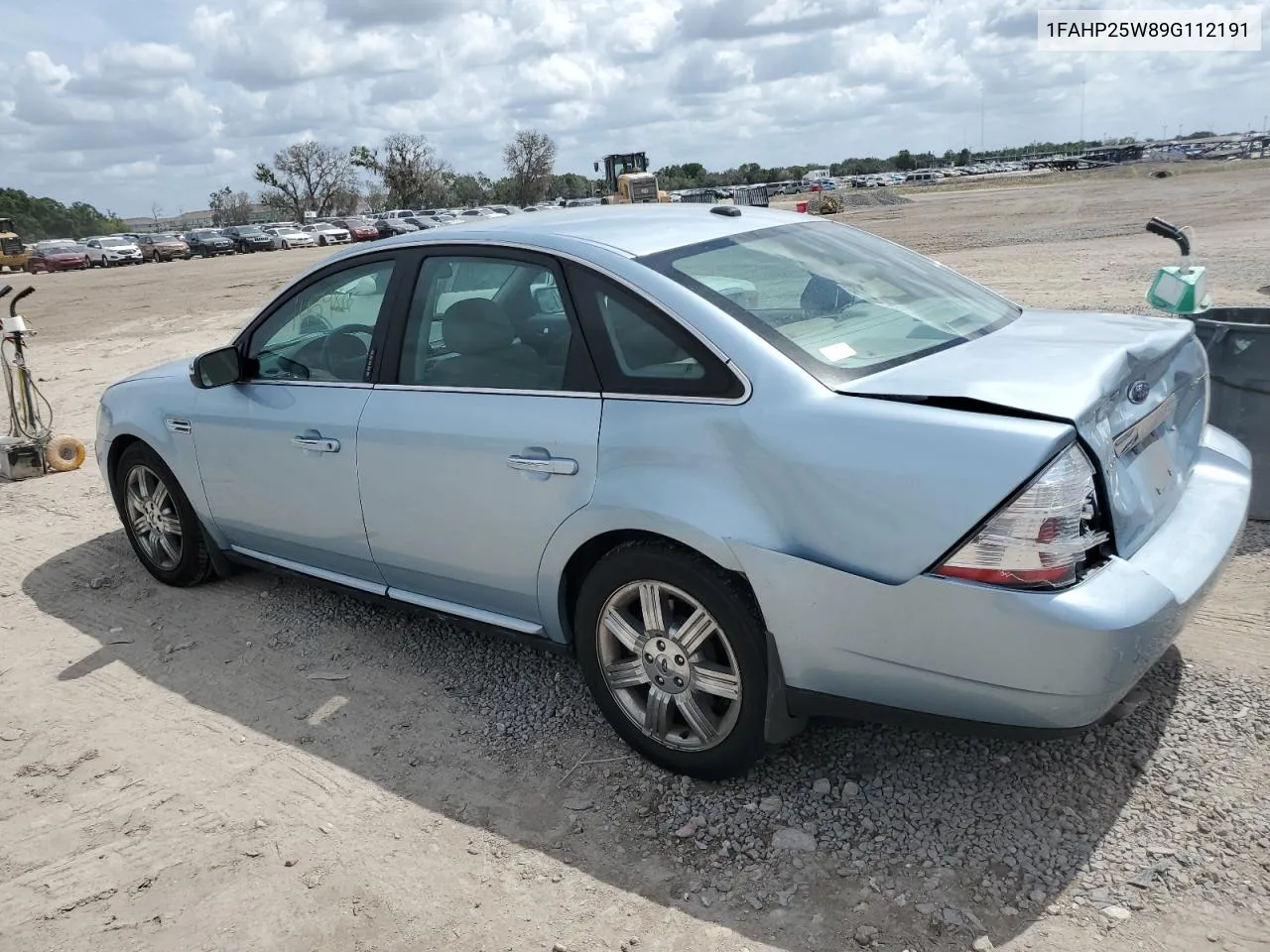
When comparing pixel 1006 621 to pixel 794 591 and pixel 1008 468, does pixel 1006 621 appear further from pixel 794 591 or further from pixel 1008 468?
pixel 794 591

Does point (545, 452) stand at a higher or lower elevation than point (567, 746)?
higher

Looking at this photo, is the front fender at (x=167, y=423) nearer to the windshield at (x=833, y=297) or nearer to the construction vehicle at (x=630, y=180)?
the windshield at (x=833, y=297)

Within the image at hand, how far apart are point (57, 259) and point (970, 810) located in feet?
173

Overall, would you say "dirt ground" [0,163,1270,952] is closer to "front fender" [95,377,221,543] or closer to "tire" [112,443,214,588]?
"tire" [112,443,214,588]

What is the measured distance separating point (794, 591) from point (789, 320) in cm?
89

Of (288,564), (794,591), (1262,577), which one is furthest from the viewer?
(288,564)

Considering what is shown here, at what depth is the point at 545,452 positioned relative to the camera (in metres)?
3.30

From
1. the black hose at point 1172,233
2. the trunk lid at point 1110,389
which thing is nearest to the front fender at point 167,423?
the trunk lid at point 1110,389

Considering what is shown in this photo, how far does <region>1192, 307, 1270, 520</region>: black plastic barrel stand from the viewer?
15.5 feet

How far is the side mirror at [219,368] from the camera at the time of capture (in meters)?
4.43

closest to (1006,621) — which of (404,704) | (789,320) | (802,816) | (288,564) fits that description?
(802,816)

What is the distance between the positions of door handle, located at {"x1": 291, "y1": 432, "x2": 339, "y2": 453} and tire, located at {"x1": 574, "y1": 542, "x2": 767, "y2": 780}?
4.37 feet

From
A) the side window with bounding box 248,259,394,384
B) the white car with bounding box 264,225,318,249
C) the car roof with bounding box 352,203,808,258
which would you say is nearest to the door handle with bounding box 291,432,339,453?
the side window with bounding box 248,259,394,384

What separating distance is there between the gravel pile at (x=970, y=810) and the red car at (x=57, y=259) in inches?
2009
